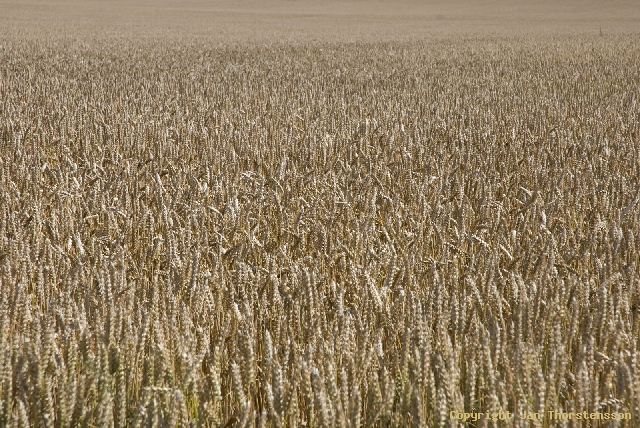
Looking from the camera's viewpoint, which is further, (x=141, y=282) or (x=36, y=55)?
(x=36, y=55)

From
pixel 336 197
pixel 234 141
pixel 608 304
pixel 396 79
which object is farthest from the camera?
pixel 396 79

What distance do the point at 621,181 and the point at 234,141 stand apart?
106 inches

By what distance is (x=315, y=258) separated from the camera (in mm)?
2789

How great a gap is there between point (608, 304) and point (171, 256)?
1.41 metres

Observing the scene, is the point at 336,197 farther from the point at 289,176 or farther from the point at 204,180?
the point at 204,180

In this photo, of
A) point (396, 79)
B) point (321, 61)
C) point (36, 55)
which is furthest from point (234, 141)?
point (36, 55)

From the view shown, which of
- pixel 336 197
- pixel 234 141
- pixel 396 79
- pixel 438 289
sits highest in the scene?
pixel 396 79

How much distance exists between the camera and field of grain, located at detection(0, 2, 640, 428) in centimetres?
152

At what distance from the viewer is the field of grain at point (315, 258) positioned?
1.52 meters

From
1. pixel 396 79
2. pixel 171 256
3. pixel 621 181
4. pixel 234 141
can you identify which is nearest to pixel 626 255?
pixel 621 181

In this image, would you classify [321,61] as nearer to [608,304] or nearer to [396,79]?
[396,79]

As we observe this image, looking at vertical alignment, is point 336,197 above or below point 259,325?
above

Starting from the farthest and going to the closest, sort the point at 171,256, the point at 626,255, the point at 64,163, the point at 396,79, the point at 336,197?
the point at 396,79
the point at 64,163
the point at 336,197
the point at 626,255
the point at 171,256

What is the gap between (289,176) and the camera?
12.3ft
